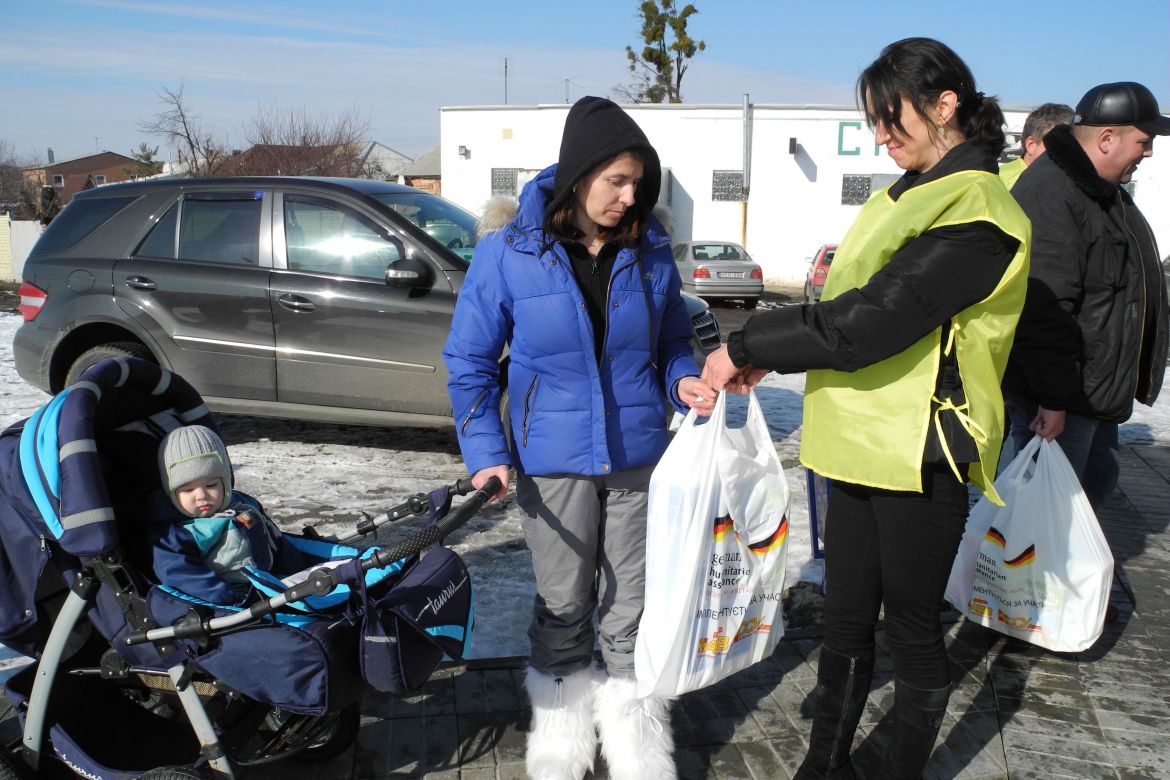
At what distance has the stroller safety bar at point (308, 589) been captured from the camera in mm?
2182

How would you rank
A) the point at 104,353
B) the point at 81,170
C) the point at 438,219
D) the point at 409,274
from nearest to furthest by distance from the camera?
1. the point at 409,274
2. the point at 104,353
3. the point at 438,219
4. the point at 81,170

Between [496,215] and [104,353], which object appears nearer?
[496,215]

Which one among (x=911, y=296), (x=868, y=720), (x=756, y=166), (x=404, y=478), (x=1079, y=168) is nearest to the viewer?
(x=911, y=296)

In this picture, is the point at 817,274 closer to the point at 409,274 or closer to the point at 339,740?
the point at 409,274

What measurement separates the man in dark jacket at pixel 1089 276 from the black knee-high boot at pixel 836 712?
1.41m

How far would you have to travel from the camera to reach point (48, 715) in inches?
101

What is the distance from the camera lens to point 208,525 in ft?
8.87

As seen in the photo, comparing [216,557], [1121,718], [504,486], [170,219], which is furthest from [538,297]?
[170,219]

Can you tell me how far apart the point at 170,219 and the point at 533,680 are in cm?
483

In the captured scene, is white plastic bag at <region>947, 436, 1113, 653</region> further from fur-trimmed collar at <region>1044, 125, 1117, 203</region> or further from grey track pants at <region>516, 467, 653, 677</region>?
grey track pants at <region>516, 467, 653, 677</region>

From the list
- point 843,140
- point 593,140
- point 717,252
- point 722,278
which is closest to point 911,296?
point 593,140

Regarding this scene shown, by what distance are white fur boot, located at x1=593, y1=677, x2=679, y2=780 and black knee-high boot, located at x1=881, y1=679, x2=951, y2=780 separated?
0.65 m

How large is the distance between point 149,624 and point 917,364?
6.89ft

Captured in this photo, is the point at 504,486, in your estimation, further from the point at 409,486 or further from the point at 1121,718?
the point at 409,486
